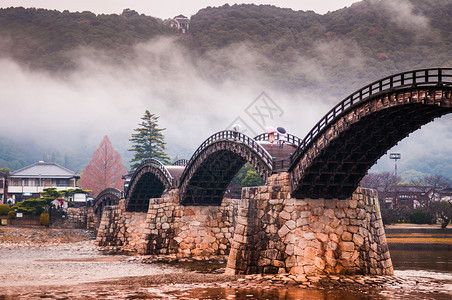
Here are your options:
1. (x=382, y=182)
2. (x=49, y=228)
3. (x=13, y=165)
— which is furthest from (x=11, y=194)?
(x=13, y=165)

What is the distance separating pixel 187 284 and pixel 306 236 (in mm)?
6968

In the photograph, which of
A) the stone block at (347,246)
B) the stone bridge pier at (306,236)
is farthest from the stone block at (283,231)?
the stone block at (347,246)

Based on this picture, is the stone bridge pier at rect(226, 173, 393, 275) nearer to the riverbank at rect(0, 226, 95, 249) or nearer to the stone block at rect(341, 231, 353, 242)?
the stone block at rect(341, 231, 353, 242)

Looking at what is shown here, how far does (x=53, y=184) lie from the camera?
3570 inches

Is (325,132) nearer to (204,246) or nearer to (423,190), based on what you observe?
(204,246)

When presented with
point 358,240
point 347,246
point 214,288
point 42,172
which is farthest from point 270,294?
point 42,172

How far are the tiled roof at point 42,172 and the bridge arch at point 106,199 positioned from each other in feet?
47.9

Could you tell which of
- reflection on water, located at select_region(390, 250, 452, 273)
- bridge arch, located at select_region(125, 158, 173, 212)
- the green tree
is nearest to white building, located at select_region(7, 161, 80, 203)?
the green tree

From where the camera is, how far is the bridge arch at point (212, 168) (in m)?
38.0

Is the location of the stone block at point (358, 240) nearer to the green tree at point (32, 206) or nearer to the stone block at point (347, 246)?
the stone block at point (347, 246)

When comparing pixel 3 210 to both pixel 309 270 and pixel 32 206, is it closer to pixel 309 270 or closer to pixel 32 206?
pixel 32 206

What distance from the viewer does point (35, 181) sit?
3524 inches

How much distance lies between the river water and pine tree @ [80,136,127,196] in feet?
269

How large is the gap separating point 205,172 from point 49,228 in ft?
115
